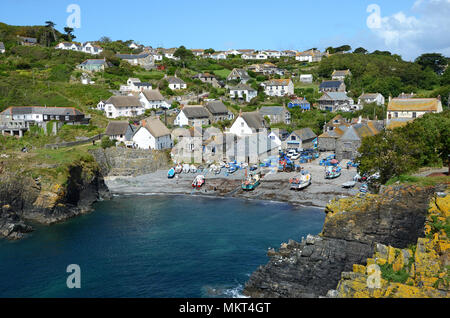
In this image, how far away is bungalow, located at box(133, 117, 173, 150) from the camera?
6875 cm

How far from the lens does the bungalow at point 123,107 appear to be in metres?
82.7

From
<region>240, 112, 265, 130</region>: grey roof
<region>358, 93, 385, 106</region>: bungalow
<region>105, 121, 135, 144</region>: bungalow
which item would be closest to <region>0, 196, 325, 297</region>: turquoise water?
<region>105, 121, 135, 144</region>: bungalow

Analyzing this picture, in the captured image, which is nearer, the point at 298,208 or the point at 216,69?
the point at 298,208

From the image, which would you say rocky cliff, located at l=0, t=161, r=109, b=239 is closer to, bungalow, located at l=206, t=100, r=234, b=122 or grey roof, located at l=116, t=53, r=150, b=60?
bungalow, located at l=206, t=100, r=234, b=122

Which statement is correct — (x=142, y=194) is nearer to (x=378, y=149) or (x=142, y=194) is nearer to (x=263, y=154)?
(x=263, y=154)

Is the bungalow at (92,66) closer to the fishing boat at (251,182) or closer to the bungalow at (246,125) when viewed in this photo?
the bungalow at (246,125)

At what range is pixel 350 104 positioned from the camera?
9794cm

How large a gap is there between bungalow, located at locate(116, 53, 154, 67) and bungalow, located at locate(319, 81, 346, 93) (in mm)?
50192

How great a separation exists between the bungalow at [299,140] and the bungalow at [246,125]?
7.83 meters

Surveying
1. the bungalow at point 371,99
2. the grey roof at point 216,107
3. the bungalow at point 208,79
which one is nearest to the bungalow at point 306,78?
the bungalow at point 371,99

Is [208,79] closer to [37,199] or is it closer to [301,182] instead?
[301,182]

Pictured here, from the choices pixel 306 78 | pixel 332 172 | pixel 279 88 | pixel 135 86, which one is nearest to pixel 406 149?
→ pixel 332 172
